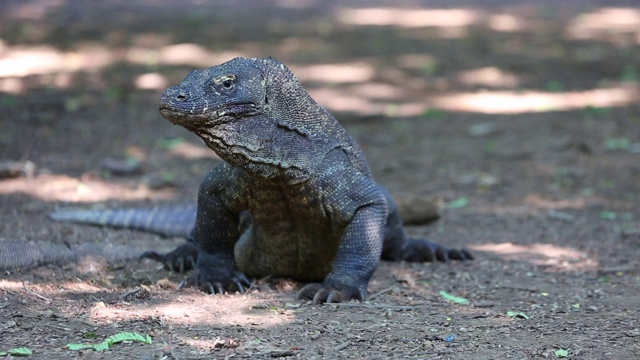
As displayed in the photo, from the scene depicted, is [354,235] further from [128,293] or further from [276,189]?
[128,293]

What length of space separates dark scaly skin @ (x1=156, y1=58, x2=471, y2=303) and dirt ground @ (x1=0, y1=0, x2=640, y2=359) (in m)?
0.19

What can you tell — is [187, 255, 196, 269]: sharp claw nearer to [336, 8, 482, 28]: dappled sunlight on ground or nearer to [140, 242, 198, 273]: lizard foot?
[140, 242, 198, 273]: lizard foot

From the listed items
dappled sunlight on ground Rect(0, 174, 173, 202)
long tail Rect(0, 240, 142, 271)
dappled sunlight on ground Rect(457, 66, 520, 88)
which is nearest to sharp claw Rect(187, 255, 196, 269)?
long tail Rect(0, 240, 142, 271)

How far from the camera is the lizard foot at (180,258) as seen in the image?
5574mm

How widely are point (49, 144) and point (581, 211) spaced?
16.6ft

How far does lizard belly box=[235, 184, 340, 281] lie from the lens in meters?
4.96

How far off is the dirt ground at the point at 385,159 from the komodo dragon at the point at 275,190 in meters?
0.19

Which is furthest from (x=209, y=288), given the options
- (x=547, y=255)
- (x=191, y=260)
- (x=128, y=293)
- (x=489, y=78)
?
(x=489, y=78)

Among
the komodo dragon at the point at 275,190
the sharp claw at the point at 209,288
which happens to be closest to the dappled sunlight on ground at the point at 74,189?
the komodo dragon at the point at 275,190

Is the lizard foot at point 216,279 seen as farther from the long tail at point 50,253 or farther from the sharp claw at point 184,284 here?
the long tail at point 50,253

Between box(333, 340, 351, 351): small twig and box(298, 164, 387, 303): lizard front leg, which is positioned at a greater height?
box(298, 164, 387, 303): lizard front leg

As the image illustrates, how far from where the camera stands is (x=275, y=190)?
4.93 metres

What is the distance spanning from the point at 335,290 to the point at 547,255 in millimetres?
2052

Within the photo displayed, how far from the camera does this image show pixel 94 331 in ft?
13.6
